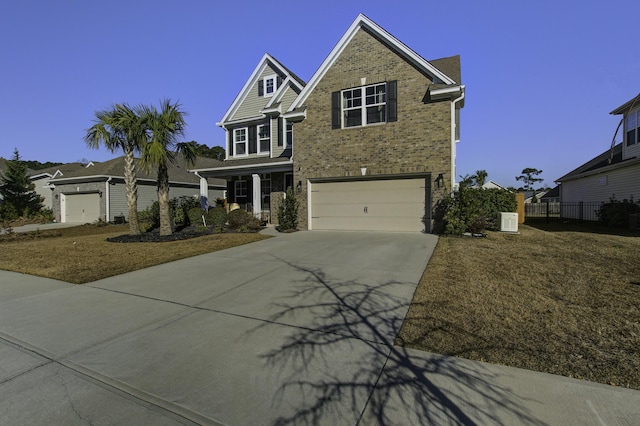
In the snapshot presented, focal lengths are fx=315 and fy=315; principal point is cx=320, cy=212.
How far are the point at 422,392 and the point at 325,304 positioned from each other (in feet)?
7.24

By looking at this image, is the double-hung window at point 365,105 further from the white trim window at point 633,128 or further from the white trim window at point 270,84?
the white trim window at point 633,128

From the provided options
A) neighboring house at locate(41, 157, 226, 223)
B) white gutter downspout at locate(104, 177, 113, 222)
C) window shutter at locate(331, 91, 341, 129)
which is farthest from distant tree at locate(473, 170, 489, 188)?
white gutter downspout at locate(104, 177, 113, 222)

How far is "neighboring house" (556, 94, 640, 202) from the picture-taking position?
48.2ft

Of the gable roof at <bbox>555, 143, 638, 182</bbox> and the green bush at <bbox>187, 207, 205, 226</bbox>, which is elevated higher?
the gable roof at <bbox>555, 143, 638, 182</bbox>

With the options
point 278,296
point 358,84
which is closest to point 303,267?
point 278,296

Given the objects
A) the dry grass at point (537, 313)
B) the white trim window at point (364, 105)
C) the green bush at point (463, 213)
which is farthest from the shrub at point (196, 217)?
the dry grass at point (537, 313)

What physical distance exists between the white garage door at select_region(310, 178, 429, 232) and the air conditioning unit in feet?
9.50

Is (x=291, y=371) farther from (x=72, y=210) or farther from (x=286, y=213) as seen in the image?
(x=72, y=210)

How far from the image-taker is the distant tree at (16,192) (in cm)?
2550

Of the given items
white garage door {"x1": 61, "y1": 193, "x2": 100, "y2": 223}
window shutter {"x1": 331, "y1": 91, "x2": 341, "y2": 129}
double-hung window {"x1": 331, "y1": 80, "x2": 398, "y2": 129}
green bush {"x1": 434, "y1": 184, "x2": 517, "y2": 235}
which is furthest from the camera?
white garage door {"x1": 61, "y1": 193, "x2": 100, "y2": 223}

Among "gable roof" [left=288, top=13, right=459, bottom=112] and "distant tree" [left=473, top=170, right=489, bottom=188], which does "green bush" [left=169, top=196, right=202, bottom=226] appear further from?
"distant tree" [left=473, top=170, right=489, bottom=188]

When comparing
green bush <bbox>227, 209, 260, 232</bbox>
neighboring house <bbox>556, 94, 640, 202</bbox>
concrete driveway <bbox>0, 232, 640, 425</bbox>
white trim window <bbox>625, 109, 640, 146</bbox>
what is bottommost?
concrete driveway <bbox>0, 232, 640, 425</bbox>

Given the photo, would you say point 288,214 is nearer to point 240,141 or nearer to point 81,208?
point 240,141

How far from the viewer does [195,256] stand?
858 cm
